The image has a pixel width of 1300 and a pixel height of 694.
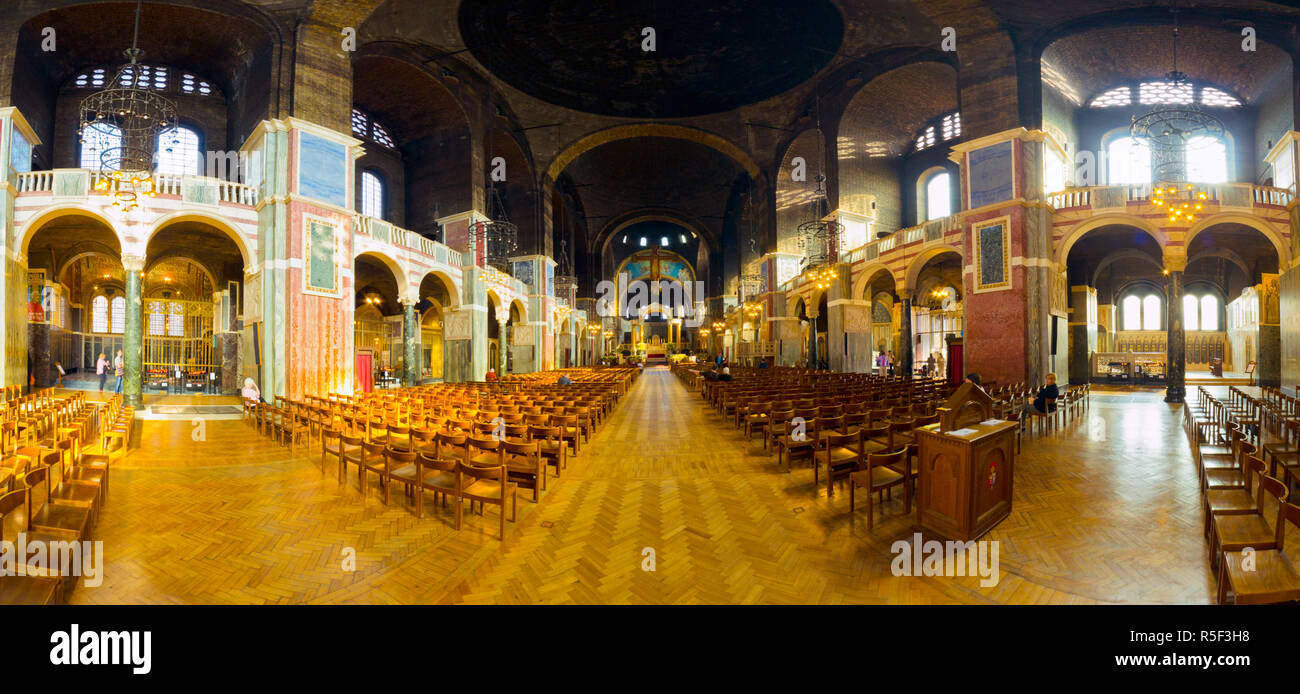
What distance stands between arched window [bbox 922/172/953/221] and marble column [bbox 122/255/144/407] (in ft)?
99.9

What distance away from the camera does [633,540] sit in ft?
12.5

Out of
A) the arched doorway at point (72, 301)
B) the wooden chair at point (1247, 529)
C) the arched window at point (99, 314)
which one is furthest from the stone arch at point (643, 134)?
the wooden chair at point (1247, 529)

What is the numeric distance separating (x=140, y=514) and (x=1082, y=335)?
26864mm

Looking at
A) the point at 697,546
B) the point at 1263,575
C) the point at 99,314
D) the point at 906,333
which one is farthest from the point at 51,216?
the point at 906,333

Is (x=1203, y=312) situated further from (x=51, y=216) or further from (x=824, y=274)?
(x=51, y=216)

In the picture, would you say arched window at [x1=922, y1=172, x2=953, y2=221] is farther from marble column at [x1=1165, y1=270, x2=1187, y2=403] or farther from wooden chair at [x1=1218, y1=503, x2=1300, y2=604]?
wooden chair at [x1=1218, y1=503, x2=1300, y2=604]

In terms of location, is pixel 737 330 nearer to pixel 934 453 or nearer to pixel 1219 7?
pixel 1219 7

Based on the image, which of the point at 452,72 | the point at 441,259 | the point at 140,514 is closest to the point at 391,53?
the point at 452,72

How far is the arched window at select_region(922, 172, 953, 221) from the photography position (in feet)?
80.4

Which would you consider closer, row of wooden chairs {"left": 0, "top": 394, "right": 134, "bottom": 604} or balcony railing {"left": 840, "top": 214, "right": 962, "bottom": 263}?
row of wooden chairs {"left": 0, "top": 394, "right": 134, "bottom": 604}

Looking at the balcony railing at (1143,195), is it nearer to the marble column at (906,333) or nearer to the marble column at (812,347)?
the marble column at (906,333)

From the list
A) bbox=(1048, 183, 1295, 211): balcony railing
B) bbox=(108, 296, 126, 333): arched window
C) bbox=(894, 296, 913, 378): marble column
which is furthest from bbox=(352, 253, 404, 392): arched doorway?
bbox=(1048, 183, 1295, 211): balcony railing

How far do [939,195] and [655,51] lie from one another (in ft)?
52.9

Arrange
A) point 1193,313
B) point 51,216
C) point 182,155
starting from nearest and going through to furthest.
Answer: point 51,216 → point 182,155 → point 1193,313
